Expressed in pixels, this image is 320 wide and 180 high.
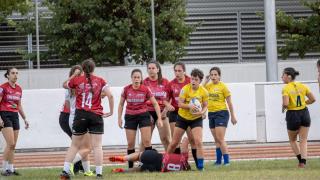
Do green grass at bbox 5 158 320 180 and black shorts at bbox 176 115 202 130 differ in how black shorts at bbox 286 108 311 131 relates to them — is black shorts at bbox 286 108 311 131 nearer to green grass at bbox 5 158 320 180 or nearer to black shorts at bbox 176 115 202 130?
green grass at bbox 5 158 320 180

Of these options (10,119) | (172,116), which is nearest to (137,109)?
(172,116)

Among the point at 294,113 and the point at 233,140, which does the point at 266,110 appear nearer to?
the point at 233,140

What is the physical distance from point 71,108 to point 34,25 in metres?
17.2

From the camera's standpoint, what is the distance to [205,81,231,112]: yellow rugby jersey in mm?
17594

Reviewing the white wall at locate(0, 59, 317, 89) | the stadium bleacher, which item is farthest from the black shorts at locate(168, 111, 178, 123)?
the stadium bleacher

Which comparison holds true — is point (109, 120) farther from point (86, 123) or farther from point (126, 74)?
point (86, 123)

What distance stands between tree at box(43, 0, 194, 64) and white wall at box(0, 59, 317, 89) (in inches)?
178

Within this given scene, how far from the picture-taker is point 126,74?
26.3m

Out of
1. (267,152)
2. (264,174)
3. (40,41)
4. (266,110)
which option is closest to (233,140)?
(266,110)

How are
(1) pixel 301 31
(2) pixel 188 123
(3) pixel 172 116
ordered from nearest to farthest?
(2) pixel 188 123 → (3) pixel 172 116 → (1) pixel 301 31

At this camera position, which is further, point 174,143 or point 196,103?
point 174,143

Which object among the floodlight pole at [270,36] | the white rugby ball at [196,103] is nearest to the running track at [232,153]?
the floodlight pole at [270,36]

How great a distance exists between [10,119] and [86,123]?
8.41 ft

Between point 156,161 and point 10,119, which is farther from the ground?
point 10,119
